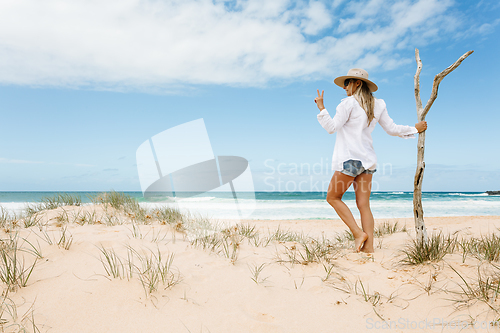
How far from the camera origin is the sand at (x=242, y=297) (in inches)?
72.4

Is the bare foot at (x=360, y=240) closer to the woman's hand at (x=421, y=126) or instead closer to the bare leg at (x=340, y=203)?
the bare leg at (x=340, y=203)

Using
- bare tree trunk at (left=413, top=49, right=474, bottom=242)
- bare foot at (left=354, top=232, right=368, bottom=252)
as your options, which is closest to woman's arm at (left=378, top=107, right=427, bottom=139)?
bare tree trunk at (left=413, top=49, right=474, bottom=242)

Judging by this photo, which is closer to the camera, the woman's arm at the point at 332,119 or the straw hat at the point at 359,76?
the woman's arm at the point at 332,119

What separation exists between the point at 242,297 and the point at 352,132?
7.34 feet

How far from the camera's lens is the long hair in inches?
131

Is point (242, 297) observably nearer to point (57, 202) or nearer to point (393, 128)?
point (393, 128)

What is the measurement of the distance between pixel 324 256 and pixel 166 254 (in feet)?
5.53

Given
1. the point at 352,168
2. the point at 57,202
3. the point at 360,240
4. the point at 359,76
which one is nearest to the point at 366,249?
the point at 360,240

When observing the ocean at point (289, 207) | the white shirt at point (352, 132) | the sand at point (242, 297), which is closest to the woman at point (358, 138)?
the white shirt at point (352, 132)

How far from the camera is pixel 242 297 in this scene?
2178 mm

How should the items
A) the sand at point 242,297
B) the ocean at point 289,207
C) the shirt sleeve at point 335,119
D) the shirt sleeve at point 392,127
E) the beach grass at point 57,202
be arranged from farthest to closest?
the ocean at point 289,207 < the beach grass at point 57,202 < the shirt sleeve at point 392,127 < the shirt sleeve at point 335,119 < the sand at point 242,297

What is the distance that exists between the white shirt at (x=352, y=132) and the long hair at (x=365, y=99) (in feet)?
0.21

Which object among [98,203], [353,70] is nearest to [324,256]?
[353,70]

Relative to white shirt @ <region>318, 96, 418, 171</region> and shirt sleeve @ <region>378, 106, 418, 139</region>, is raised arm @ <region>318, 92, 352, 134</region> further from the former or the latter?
shirt sleeve @ <region>378, 106, 418, 139</region>
